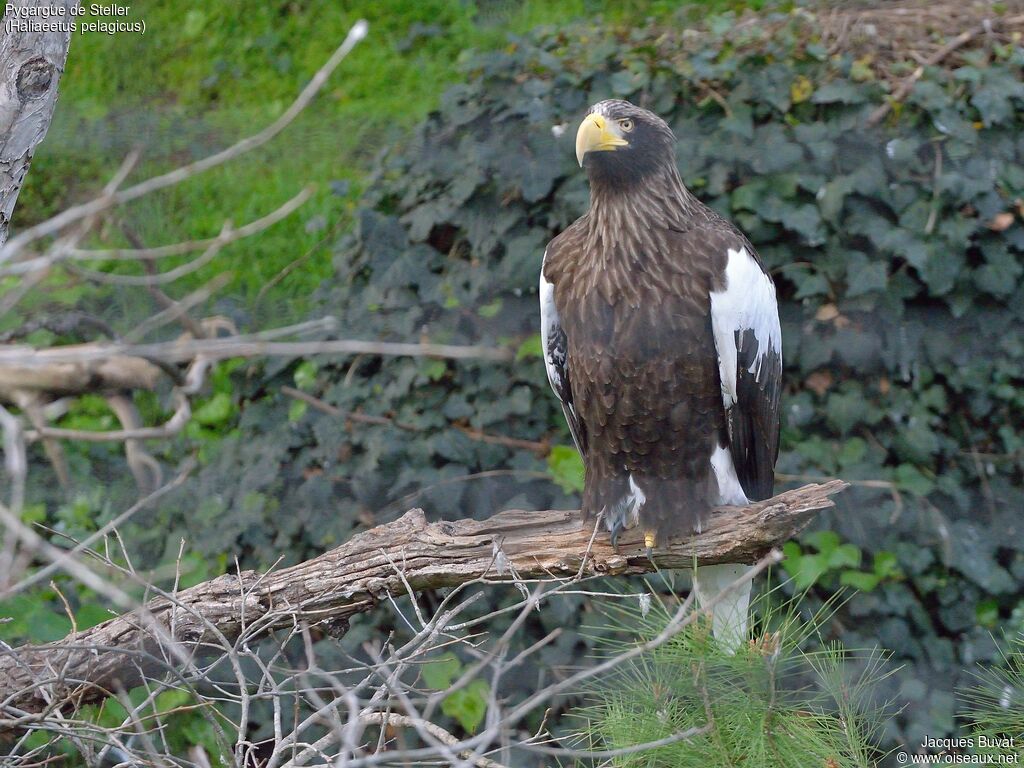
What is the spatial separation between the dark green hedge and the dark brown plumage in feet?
2.16

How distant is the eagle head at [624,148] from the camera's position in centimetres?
239

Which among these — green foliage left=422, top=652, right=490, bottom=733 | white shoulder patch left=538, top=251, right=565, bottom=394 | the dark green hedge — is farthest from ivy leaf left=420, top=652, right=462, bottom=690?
white shoulder patch left=538, top=251, right=565, bottom=394

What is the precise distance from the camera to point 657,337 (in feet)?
7.48

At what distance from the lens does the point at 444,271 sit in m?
3.27

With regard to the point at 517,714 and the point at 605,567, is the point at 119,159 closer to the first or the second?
Result: the point at 605,567

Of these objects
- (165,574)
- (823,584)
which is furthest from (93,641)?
(823,584)

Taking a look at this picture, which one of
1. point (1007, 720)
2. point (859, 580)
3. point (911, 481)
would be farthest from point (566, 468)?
point (1007, 720)

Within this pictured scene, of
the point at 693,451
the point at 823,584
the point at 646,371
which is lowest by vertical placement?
the point at 823,584

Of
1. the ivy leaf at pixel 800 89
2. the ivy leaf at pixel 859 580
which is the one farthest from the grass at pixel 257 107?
the ivy leaf at pixel 859 580

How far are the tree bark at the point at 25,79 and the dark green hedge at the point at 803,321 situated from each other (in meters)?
1.47

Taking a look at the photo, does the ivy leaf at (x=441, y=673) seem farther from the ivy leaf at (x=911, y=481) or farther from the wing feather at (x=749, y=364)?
the ivy leaf at (x=911, y=481)

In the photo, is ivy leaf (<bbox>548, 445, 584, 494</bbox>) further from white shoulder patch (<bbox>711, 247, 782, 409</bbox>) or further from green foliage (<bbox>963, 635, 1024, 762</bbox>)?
green foliage (<bbox>963, 635, 1024, 762</bbox>)

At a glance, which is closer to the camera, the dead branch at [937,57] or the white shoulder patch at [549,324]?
the white shoulder patch at [549,324]

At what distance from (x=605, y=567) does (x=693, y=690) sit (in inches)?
19.5
